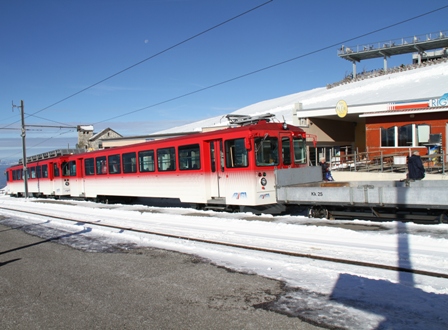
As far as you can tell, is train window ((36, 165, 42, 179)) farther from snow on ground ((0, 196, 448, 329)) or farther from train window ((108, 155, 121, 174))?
snow on ground ((0, 196, 448, 329))

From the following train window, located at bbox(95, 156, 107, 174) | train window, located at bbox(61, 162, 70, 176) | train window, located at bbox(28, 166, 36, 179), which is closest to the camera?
train window, located at bbox(95, 156, 107, 174)

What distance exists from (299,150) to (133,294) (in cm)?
954

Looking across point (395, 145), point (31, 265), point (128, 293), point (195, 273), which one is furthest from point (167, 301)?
point (395, 145)

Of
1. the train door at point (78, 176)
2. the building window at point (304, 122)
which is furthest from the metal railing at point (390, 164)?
the train door at point (78, 176)

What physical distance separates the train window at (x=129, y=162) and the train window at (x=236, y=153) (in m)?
6.95

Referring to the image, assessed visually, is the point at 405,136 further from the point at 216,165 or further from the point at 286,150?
the point at 216,165

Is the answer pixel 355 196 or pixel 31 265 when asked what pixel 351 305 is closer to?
pixel 355 196

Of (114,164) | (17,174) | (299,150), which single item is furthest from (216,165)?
(17,174)

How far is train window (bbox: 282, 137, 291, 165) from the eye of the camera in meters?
13.7

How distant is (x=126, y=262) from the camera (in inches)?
321

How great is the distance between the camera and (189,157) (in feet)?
50.3

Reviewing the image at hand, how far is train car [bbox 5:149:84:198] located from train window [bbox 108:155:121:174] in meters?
7.29

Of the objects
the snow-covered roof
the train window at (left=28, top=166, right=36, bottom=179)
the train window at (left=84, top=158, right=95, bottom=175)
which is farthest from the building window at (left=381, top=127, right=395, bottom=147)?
the train window at (left=28, top=166, right=36, bottom=179)

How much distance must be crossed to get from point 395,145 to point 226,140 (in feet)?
42.4
